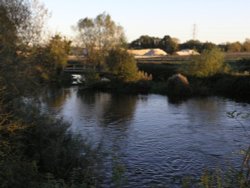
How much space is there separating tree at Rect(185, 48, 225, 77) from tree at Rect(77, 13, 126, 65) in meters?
19.3

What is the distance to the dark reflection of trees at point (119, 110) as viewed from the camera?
2670cm

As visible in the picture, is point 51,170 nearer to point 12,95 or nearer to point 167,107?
point 12,95

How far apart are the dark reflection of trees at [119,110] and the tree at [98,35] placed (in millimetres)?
25853

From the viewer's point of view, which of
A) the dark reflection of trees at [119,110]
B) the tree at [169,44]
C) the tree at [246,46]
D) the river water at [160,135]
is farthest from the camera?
the tree at [169,44]

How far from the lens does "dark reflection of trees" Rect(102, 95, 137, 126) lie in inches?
1051

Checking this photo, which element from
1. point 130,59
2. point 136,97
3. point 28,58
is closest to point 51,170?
point 28,58

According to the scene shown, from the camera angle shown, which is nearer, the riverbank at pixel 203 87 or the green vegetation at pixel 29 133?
the green vegetation at pixel 29 133

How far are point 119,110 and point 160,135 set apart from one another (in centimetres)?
1079

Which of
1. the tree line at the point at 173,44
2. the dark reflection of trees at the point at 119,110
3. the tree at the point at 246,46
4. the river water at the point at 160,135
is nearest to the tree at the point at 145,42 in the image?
the tree line at the point at 173,44

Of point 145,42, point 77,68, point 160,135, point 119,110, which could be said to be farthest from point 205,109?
point 145,42

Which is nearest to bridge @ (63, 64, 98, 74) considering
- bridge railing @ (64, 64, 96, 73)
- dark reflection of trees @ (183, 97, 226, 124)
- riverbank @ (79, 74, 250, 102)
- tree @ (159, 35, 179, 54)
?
bridge railing @ (64, 64, 96, 73)

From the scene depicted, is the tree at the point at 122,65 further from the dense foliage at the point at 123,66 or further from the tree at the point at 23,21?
the tree at the point at 23,21

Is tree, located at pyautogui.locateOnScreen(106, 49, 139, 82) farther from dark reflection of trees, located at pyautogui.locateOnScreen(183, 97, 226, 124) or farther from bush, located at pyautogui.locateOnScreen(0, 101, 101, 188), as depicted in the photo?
bush, located at pyautogui.locateOnScreen(0, 101, 101, 188)

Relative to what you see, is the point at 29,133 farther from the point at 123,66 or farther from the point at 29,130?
the point at 123,66
